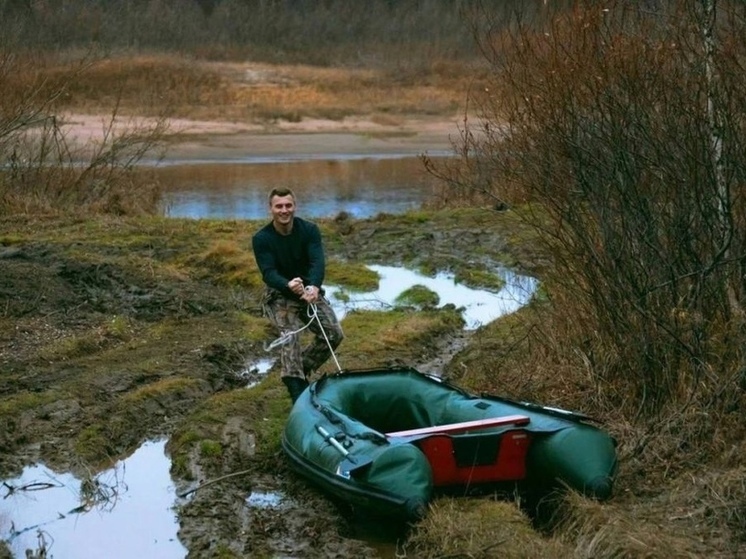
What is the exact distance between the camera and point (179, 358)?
420 inches

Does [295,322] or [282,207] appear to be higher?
[282,207]

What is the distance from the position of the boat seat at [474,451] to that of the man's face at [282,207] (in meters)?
2.38

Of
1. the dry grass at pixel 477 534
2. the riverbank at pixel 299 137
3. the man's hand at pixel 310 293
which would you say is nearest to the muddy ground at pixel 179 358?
the dry grass at pixel 477 534

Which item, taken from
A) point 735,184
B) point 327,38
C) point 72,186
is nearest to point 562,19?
point 735,184

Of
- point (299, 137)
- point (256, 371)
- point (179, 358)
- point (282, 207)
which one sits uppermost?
point (282, 207)

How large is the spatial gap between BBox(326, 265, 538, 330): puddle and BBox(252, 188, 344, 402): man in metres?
3.75

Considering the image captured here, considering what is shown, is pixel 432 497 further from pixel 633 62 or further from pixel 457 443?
pixel 633 62

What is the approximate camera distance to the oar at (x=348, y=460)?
6.54 metres

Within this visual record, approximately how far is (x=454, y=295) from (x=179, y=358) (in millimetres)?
4365

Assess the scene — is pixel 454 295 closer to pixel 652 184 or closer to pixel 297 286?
pixel 297 286

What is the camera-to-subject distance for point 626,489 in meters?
6.90

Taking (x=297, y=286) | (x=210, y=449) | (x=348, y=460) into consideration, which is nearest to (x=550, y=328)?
(x=297, y=286)

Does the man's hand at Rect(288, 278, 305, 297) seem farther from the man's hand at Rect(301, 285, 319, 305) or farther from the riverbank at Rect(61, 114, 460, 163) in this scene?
the riverbank at Rect(61, 114, 460, 163)

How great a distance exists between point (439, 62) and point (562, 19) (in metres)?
49.3
